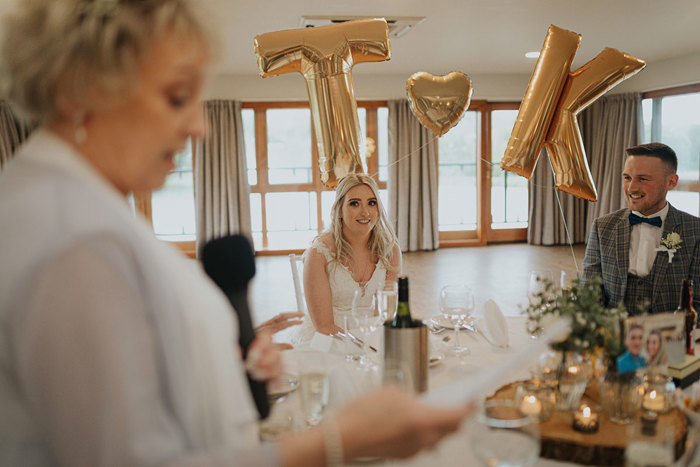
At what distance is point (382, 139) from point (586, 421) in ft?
26.7

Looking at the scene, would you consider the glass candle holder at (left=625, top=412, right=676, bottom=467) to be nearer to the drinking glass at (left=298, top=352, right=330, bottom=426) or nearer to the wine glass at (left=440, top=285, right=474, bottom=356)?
the drinking glass at (left=298, top=352, right=330, bottom=426)

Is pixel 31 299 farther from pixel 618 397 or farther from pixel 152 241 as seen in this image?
pixel 618 397

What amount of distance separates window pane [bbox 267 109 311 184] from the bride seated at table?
6.07m

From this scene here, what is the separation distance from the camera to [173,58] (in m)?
0.70

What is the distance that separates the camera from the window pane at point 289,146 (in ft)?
29.2

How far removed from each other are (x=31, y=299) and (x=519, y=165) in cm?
187

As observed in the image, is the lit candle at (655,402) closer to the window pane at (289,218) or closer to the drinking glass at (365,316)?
the drinking glass at (365,316)

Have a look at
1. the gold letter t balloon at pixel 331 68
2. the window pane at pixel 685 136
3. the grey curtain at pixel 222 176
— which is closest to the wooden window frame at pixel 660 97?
the window pane at pixel 685 136

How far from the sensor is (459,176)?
9484mm

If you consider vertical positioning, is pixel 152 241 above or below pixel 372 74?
below

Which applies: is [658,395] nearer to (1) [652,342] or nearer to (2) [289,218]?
(1) [652,342]

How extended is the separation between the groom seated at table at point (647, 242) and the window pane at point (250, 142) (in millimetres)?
6656

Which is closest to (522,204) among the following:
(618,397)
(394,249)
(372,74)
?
(372,74)

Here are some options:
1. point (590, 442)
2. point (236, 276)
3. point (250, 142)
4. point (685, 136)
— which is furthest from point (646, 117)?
point (236, 276)
